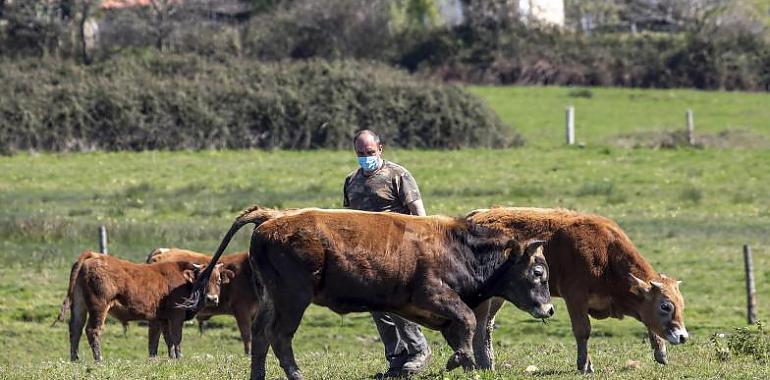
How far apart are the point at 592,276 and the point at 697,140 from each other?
111ft

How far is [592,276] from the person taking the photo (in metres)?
14.4

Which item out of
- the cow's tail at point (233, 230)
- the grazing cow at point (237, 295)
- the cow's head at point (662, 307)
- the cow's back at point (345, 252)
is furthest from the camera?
the grazing cow at point (237, 295)

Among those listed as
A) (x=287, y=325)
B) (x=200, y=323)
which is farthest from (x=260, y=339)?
(x=200, y=323)

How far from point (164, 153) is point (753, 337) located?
3187 cm

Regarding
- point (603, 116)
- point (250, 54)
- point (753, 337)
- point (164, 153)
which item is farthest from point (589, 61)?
point (753, 337)

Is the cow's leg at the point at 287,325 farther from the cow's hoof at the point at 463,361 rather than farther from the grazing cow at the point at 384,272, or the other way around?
the cow's hoof at the point at 463,361

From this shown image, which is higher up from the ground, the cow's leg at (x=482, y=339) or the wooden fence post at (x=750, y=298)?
the cow's leg at (x=482, y=339)

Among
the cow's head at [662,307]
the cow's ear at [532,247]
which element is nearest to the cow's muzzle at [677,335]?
the cow's head at [662,307]

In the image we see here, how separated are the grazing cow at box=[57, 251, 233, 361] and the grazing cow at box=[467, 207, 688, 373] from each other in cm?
637

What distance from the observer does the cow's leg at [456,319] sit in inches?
512

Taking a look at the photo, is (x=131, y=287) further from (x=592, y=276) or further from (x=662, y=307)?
→ (x=662, y=307)

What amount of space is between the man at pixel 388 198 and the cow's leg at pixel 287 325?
57.5 inches

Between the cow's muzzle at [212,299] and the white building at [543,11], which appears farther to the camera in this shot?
the white building at [543,11]

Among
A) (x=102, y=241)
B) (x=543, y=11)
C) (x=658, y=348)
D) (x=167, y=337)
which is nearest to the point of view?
(x=658, y=348)
